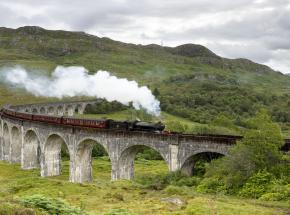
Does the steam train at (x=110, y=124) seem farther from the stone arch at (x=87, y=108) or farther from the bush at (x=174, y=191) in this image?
the stone arch at (x=87, y=108)

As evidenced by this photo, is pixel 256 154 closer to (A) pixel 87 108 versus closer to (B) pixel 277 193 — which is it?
(B) pixel 277 193

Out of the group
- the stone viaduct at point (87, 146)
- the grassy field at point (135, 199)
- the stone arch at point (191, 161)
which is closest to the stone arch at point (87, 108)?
the stone viaduct at point (87, 146)

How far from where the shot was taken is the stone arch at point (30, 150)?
6912 centimetres

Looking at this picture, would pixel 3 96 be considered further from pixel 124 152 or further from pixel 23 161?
pixel 124 152

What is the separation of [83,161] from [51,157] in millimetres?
9213

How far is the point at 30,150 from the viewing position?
7038cm

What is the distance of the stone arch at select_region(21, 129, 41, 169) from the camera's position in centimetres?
6912

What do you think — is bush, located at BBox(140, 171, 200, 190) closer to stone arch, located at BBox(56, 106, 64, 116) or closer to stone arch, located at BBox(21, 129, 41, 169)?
stone arch, located at BBox(21, 129, 41, 169)

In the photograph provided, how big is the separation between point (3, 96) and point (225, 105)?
81.6 metres

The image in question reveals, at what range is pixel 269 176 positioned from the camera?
3488 cm

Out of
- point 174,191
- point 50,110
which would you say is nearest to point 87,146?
point 174,191

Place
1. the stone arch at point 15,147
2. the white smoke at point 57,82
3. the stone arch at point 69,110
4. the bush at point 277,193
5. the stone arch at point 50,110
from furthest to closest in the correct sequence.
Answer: the white smoke at point 57,82
the stone arch at point 69,110
the stone arch at point 50,110
the stone arch at point 15,147
the bush at point 277,193

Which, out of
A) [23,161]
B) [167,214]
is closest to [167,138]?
[167,214]

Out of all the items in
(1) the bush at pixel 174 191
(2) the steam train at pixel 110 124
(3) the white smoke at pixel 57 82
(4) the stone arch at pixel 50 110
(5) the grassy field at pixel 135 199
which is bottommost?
(5) the grassy field at pixel 135 199
